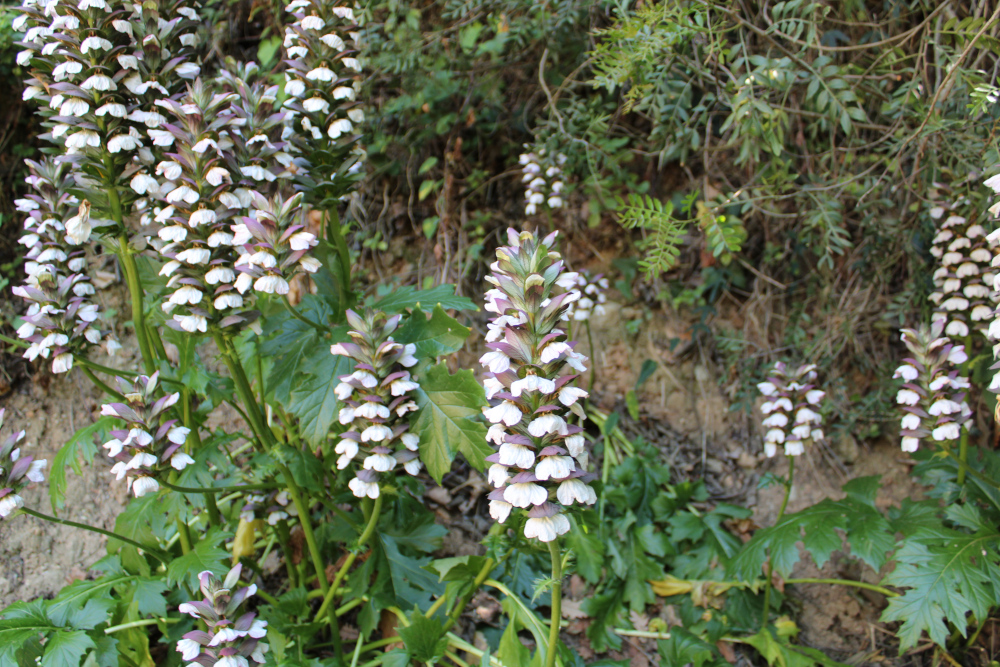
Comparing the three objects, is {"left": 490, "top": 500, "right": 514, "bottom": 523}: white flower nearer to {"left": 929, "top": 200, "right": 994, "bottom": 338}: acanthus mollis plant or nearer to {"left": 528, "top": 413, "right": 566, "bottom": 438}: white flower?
{"left": 528, "top": 413, "right": 566, "bottom": 438}: white flower

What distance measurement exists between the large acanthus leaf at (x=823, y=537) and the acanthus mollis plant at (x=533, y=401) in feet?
4.04

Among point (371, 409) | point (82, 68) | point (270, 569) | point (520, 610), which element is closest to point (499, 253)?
point (371, 409)

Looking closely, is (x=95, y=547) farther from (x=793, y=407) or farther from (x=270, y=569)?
(x=793, y=407)

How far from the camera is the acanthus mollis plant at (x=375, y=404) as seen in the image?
1.75 m

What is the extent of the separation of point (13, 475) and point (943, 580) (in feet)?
9.95

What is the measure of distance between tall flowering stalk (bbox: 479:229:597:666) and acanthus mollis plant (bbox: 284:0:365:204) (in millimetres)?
923

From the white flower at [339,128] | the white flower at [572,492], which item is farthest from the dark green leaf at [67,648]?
the white flower at [339,128]

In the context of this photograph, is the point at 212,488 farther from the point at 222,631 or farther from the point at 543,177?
the point at 543,177

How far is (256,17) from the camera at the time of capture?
4242mm

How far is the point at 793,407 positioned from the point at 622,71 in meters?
1.55

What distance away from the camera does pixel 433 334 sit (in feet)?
6.64

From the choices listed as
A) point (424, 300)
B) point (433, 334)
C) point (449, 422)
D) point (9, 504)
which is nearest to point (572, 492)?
point (449, 422)

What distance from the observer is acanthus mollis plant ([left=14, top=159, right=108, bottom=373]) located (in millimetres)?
1937

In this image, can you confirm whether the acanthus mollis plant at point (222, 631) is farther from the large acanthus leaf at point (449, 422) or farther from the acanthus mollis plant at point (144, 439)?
the large acanthus leaf at point (449, 422)
